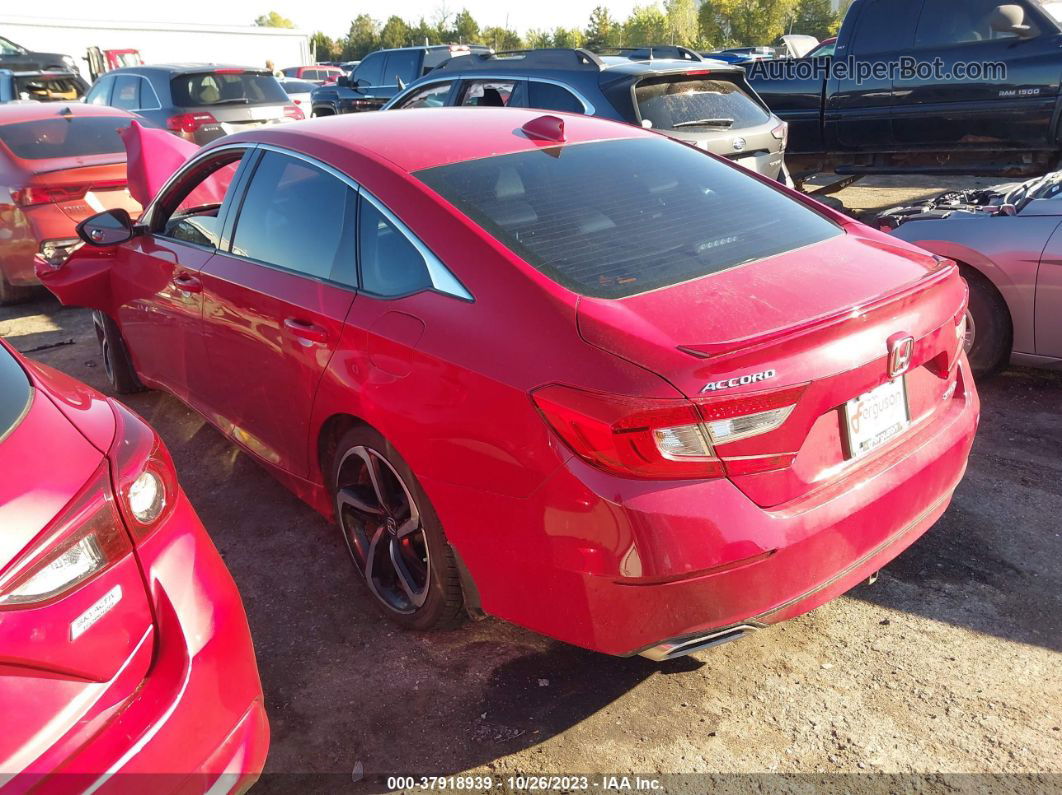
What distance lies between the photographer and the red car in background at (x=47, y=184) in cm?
680

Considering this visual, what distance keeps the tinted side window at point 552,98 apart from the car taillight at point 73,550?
5.60m

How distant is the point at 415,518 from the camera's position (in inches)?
109

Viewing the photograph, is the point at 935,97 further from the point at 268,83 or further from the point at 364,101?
the point at 364,101

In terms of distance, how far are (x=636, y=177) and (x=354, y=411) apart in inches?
49.4

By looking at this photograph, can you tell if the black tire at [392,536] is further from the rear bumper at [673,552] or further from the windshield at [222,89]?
the windshield at [222,89]

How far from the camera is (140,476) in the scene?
1.93 m

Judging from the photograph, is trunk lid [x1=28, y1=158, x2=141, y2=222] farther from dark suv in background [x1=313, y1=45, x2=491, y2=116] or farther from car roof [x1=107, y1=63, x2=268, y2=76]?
dark suv in background [x1=313, y1=45, x2=491, y2=116]

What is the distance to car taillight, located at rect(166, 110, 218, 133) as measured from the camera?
10641 mm

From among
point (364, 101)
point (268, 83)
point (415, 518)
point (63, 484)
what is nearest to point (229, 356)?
point (415, 518)

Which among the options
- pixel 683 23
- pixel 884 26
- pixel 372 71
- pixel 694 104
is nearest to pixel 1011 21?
pixel 884 26

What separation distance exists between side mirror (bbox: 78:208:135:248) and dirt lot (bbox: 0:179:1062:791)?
168 cm

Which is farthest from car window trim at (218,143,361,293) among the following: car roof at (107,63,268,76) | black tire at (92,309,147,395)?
car roof at (107,63,268,76)

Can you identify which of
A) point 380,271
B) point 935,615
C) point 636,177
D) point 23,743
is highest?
point 636,177

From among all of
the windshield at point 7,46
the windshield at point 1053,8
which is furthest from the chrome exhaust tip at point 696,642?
the windshield at point 7,46
